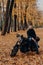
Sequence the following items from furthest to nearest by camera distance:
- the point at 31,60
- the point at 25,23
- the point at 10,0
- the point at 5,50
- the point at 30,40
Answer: the point at 25,23 < the point at 10,0 < the point at 5,50 < the point at 30,40 < the point at 31,60

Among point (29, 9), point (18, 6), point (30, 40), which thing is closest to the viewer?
point (30, 40)

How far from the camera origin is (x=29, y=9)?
37.1 m

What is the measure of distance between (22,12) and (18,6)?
6.16ft

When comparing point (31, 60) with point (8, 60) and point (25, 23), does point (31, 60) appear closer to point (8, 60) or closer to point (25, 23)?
point (8, 60)

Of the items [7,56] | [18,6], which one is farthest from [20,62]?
[18,6]

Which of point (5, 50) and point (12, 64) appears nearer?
point (12, 64)

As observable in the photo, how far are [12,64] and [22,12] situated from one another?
86.5 feet

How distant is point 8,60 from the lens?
10.8 m

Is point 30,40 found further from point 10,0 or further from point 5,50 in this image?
point 10,0

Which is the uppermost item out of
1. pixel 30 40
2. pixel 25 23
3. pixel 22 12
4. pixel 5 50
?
pixel 30 40

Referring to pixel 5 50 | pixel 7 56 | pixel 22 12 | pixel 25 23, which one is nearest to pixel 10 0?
pixel 5 50

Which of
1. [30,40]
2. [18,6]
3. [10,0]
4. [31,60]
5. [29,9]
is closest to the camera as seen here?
[31,60]

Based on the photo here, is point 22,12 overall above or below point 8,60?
below

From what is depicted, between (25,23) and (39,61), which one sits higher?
(39,61)
